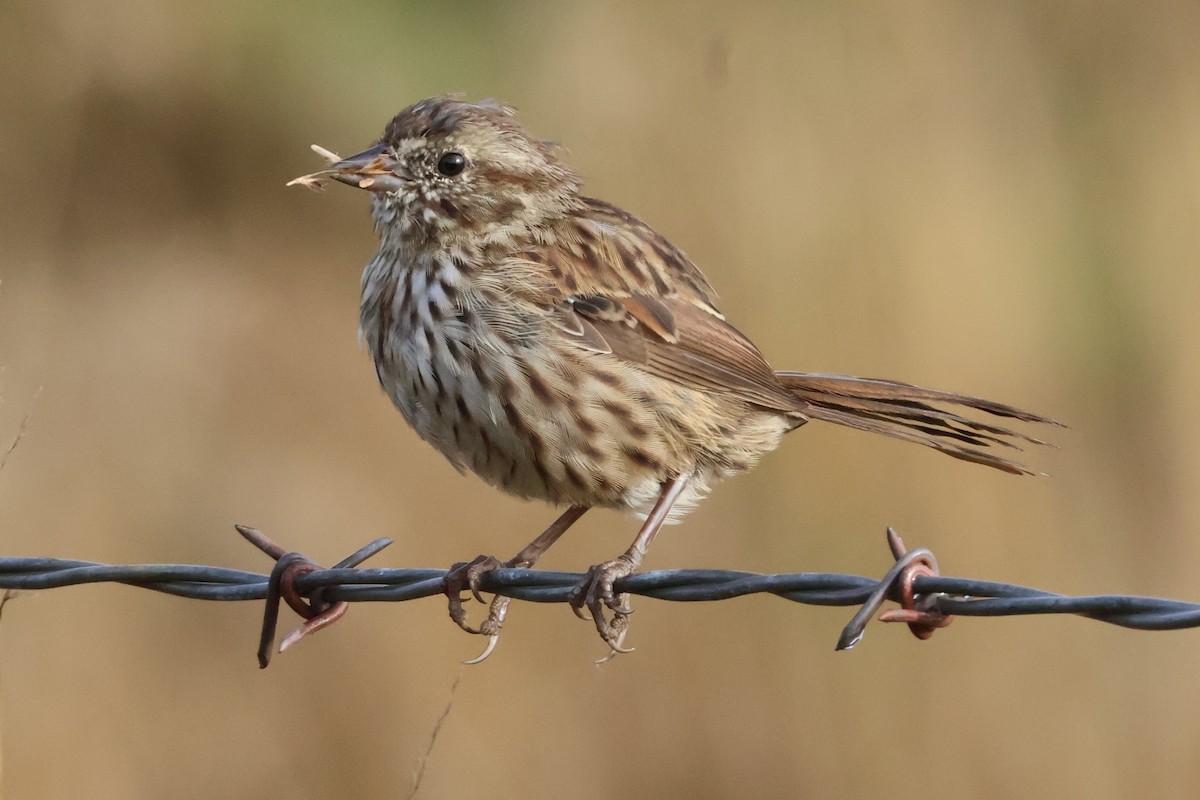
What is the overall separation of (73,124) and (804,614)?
146 inches

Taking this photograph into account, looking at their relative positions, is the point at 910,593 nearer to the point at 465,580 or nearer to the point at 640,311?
the point at 465,580

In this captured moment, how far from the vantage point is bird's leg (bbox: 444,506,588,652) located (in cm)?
413

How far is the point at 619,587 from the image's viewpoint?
3646 mm

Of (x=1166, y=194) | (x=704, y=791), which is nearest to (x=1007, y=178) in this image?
(x=1166, y=194)

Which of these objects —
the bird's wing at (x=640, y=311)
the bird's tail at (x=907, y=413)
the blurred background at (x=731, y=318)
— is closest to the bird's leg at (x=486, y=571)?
the bird's wing at (x=640, y=311)

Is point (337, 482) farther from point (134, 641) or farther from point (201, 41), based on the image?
point (201, 41)

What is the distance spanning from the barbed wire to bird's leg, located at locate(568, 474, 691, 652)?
0.32m

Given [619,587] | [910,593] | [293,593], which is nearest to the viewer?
[910,593]

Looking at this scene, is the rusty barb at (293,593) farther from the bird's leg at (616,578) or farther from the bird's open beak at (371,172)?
the bird's open beak at (371,172)

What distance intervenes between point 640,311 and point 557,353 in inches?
14.6

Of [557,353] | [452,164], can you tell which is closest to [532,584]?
[557,353]

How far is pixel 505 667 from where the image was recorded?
6.23 meters

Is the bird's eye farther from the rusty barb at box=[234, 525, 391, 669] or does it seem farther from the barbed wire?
the rusty barb at box=[234, 525, 391, 669]

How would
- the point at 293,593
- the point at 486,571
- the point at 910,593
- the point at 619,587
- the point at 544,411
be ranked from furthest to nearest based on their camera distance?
1. the point at 544,411
2. the point at 486,571
3. the point at 619,587
4. the point at 293,593
5. the point at 910,593
